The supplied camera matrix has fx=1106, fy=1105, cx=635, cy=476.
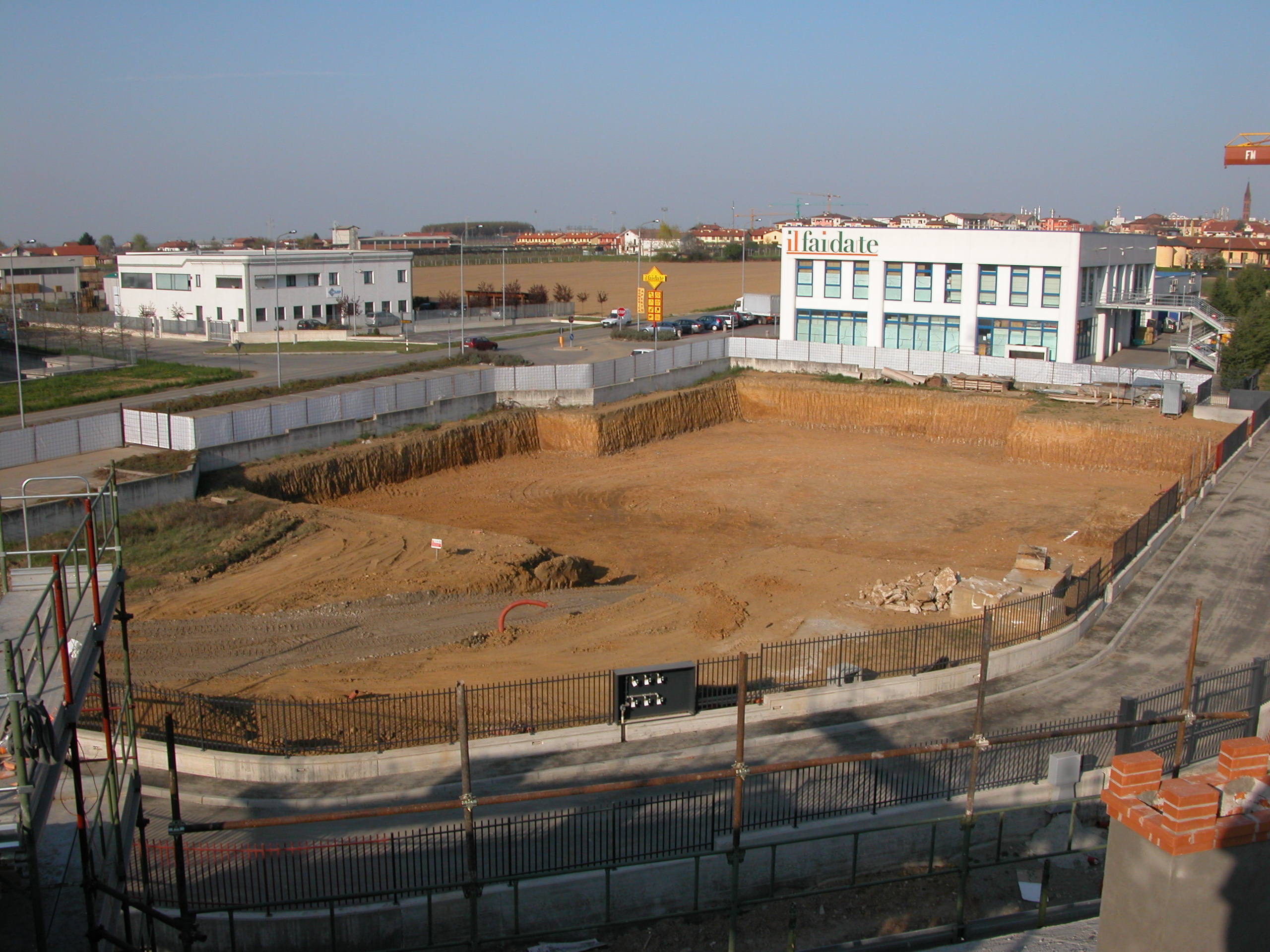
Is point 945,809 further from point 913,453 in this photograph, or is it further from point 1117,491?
point 913,453

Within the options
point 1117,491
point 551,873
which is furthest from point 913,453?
point 551,873

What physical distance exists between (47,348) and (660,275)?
A: 3442 centimetres

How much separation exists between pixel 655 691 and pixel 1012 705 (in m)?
6.47

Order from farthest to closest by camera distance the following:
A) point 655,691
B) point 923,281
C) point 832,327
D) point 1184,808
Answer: point 832,327 < point 923,281 < point 655,691 < point 1184,808

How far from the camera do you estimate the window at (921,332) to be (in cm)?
5850

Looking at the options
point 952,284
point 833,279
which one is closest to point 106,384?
point 833,279

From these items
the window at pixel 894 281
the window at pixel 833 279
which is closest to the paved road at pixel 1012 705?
the window at pixel 894 281

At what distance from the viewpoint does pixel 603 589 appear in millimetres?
28594

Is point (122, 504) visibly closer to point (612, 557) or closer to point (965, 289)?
point (612, 557)

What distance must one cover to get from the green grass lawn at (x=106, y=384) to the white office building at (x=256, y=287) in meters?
12.9

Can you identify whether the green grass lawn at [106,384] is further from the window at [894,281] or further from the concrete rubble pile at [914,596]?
the window at [894,281]

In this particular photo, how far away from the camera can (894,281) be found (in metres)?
59.9

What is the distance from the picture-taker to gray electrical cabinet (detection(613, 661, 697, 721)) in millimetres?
18062

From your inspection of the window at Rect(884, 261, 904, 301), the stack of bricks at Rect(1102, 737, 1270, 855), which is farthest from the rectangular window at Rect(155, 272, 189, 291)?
the stack of bricks at Rect(1102, 737, 1270, 855)
